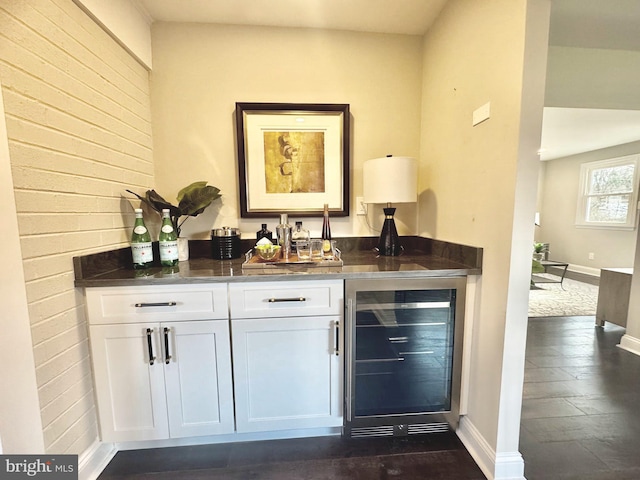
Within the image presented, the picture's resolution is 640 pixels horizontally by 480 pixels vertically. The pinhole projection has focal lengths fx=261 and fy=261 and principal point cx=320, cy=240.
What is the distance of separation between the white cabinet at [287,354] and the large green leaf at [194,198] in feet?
2.29

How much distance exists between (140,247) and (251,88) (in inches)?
49.1

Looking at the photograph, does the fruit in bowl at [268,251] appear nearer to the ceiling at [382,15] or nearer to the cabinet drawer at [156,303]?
the cabinet drawer at [156,303]

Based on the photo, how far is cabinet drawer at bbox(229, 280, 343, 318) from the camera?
4.22 feet

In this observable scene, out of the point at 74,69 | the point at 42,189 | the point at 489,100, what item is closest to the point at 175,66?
the point at 74,69

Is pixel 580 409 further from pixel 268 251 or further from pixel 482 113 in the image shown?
pixel 268 251

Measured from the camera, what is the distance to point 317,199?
1895 millimetres

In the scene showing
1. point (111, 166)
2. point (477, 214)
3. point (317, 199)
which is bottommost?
point (477, 214)

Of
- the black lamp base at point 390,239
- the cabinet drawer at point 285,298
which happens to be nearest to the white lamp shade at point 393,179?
the black lamp base at point 390,239

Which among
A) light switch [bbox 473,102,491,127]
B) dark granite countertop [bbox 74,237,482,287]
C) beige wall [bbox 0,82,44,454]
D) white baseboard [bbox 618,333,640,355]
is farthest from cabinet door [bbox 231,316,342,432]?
white baseboard [bbox 618,333,640,355]

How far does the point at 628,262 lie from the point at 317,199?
6.32 m

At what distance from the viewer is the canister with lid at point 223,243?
169 centimetres

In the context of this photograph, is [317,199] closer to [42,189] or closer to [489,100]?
[489,100]

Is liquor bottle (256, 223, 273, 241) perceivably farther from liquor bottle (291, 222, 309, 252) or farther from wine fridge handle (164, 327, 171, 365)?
wine fridge handle (164, 327, 171, 365)

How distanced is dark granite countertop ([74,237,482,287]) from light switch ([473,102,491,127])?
63 centimetres
